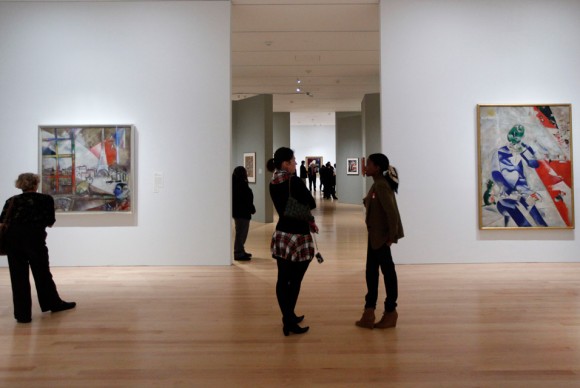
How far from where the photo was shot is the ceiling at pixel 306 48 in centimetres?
988

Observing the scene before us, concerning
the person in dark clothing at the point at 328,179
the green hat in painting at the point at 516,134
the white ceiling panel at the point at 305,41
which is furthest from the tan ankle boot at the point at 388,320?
the person in dark clothing at the point at 328,179

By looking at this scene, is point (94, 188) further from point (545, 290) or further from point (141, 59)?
point (545, 290)

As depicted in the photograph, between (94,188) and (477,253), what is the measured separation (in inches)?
298

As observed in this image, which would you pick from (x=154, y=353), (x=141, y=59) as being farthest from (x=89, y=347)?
(x=141, y=59)

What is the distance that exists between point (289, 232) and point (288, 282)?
61cm

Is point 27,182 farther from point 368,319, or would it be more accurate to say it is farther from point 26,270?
point 368,319

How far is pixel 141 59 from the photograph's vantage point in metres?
9.12

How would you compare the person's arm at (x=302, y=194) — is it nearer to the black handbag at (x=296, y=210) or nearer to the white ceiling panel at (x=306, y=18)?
the black handbag at (x=296, y=210)

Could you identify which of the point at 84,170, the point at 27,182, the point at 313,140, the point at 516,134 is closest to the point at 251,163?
the point at 84,170

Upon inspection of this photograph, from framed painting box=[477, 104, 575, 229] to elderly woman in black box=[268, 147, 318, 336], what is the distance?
5.42m

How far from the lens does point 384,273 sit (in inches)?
200

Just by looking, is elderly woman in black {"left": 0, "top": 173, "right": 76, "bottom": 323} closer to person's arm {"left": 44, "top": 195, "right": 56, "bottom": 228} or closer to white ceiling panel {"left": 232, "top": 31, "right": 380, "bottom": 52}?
person's arm {"left": 44, "top": 195, "right": 56, "bottom": 228}

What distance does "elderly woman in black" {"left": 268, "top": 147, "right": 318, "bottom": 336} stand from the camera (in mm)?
4773

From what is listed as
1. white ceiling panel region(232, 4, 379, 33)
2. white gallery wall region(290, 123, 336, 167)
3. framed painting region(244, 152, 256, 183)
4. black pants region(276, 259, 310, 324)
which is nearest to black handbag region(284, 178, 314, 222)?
black pants region(276, 259, 310, 324)
